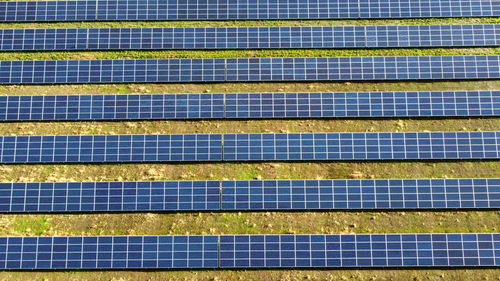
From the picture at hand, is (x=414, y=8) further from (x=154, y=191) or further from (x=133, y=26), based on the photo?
(x=154, y=191)

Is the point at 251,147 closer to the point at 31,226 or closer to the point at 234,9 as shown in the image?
the point at 234,9

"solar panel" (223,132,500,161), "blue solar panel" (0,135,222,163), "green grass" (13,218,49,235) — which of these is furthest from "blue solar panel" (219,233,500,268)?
"green grass" (13,218,49,235)

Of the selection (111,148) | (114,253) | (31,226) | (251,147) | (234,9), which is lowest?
(114,253)

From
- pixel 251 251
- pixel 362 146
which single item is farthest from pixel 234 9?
pixel 251 251

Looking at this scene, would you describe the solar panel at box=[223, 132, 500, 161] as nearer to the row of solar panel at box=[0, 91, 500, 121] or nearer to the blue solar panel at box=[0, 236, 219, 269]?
the row of solar panel at box=[0, 91, 500, 121]

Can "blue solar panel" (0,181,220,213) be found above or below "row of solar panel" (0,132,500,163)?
below
